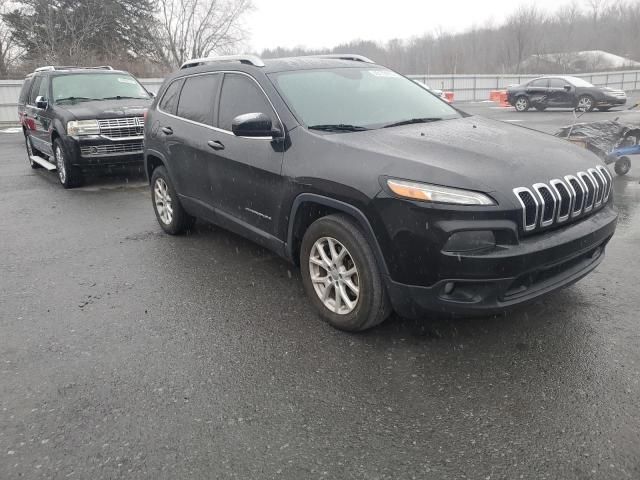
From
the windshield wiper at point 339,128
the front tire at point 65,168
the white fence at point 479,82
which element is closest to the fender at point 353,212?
the windshield wiper at point 339,128

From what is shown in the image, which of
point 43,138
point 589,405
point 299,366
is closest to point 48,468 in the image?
point 299,366

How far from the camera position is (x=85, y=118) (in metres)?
8.10

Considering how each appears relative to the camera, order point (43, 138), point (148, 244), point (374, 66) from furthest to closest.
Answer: point (43, 138), point (148, 244), point (374, 66)

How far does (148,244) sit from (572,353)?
4.22 m

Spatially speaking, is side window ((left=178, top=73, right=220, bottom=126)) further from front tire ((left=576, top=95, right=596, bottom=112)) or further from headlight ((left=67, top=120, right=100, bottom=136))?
front tire ((left=576, top=95, right=596, bottom=112))

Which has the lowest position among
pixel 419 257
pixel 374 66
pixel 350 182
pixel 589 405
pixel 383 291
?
pixel 589 405

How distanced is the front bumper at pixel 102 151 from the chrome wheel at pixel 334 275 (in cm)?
589

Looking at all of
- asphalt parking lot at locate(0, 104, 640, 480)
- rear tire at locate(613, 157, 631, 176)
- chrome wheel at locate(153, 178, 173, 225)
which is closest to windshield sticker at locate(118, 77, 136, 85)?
chrome wheel at locate(153, 178, 173, 225)

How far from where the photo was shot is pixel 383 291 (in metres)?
3.22

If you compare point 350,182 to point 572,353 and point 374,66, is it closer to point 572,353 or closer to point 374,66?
point 572,353

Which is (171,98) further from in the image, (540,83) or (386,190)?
(540,83)

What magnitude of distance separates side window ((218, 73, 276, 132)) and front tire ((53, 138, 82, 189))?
4787 millimetres

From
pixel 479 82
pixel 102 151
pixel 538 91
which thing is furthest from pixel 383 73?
pixel 479 82

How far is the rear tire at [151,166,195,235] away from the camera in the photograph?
5.49 meters
